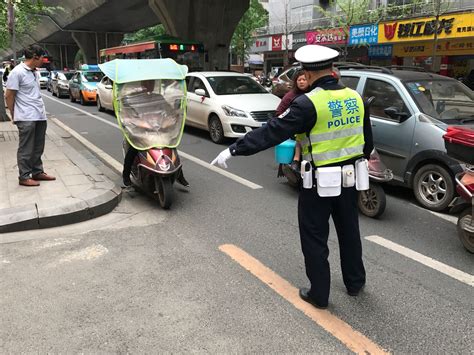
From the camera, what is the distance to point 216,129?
10.7 meters

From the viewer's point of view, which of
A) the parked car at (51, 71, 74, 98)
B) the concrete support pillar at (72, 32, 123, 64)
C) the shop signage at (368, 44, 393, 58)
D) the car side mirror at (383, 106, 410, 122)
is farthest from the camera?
the concrete support pillar at (72, 32, 123, 64)

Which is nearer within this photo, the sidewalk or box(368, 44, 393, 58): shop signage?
the sidewalk

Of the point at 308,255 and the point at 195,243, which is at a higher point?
the point at 308,255

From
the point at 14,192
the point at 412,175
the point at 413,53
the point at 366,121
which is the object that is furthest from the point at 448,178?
the point at 413,53

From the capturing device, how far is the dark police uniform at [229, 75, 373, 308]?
3145 mm

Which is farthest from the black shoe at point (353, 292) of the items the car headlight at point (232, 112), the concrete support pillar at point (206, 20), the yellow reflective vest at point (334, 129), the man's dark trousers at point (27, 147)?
the concrete support pillar at point (206, 20)

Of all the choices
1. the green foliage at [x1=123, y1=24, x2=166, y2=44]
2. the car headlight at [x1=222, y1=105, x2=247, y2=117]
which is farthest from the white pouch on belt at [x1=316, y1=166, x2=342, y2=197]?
the green foliage at [x1=123, y1=24, x2=166, y2=44]

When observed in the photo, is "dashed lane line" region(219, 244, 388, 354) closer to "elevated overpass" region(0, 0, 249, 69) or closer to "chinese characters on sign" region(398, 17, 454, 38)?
"elevated overpass" region(0, 0, 249, 69)

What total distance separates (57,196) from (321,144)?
3.91 metres

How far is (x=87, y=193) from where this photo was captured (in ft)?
19.5

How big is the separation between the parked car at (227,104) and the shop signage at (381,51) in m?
20.8

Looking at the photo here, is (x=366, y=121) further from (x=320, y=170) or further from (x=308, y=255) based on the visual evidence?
(x=308, y=255)

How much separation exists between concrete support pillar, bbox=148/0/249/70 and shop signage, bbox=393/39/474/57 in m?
10.4

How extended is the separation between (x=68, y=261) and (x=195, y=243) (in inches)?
49.2
